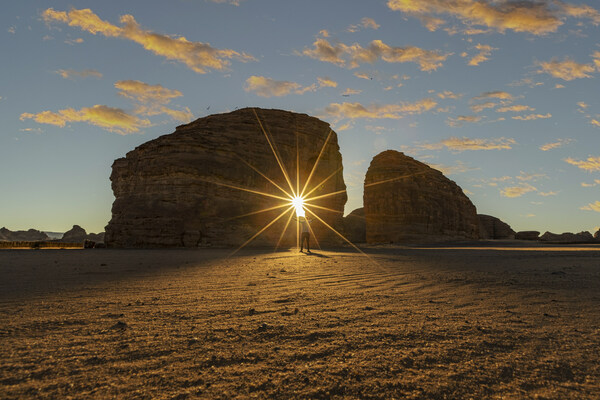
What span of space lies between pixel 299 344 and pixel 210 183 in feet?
63.1

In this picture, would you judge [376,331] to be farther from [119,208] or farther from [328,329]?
[119,208]

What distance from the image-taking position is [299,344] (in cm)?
243

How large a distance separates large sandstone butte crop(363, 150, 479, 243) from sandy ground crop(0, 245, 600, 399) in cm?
3378

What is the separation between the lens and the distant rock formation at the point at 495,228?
2170 inches

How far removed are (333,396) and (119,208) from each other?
73.0 feet

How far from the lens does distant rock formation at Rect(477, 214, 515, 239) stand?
55125 millimetres

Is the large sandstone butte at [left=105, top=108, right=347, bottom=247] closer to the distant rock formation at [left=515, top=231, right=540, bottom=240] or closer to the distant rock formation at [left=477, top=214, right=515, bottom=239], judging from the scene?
the distant rock formation at [left=477, top=214, right=515, bottom=239]

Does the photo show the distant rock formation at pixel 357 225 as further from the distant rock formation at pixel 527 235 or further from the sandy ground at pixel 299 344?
the sandy ground at pixel 299 344

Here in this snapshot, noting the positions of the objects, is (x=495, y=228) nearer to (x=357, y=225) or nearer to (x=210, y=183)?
(x=357, y=225)

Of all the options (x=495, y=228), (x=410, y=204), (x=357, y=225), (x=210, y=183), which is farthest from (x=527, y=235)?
(x=210, y=183)

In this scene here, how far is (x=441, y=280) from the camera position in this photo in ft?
18.3

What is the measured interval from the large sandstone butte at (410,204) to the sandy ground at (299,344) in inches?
1330

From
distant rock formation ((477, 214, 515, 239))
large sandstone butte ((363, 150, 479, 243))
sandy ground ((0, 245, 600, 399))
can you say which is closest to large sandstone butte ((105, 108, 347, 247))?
large sandstone butte ((363, 150, 479, 243))

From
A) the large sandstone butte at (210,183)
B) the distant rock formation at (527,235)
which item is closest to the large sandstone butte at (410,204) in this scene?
the large sandstone butte at (210,183)
